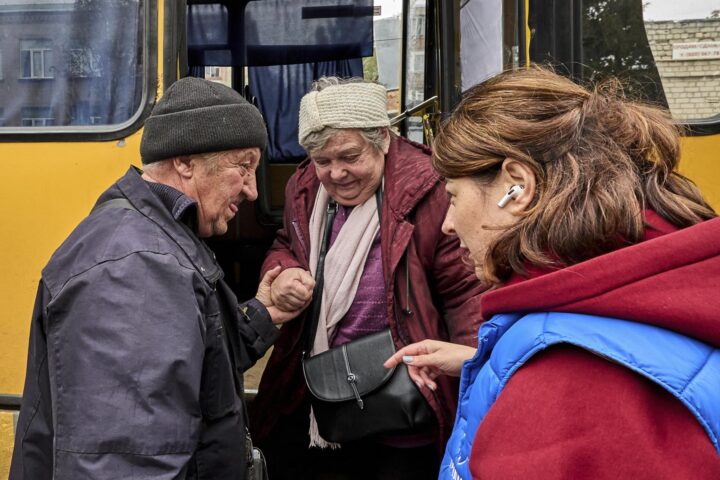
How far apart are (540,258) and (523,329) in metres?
0.12

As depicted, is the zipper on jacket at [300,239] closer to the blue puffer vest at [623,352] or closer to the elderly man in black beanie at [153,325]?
the elderly man in black beanie at [153,325]

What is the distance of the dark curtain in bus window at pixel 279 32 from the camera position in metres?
4.52

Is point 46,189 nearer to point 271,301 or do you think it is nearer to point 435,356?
point 271,301

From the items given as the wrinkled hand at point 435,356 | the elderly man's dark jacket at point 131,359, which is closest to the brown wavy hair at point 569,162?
the elderly man's dark jacket at point 131,359

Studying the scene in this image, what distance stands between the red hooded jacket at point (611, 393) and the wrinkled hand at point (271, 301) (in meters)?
1.36

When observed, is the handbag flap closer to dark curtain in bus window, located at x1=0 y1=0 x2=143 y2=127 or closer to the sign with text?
dark curtain in bus window, located at x1=0 y1=0 x2=143 y2=127

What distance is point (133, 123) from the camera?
2.67 m

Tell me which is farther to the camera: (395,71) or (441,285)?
(395,71)

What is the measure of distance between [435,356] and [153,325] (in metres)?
Result: 0.90

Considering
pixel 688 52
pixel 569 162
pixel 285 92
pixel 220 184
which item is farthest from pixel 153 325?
pixel 285 92

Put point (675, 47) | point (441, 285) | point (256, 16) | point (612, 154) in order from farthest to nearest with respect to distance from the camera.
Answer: point (256, 16), point (675, 47), point (441, 285), point (612, 154)

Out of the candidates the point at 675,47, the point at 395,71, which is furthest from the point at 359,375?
the point at 395,71

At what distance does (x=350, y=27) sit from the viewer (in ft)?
14.8

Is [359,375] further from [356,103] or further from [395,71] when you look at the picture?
[395,71]
